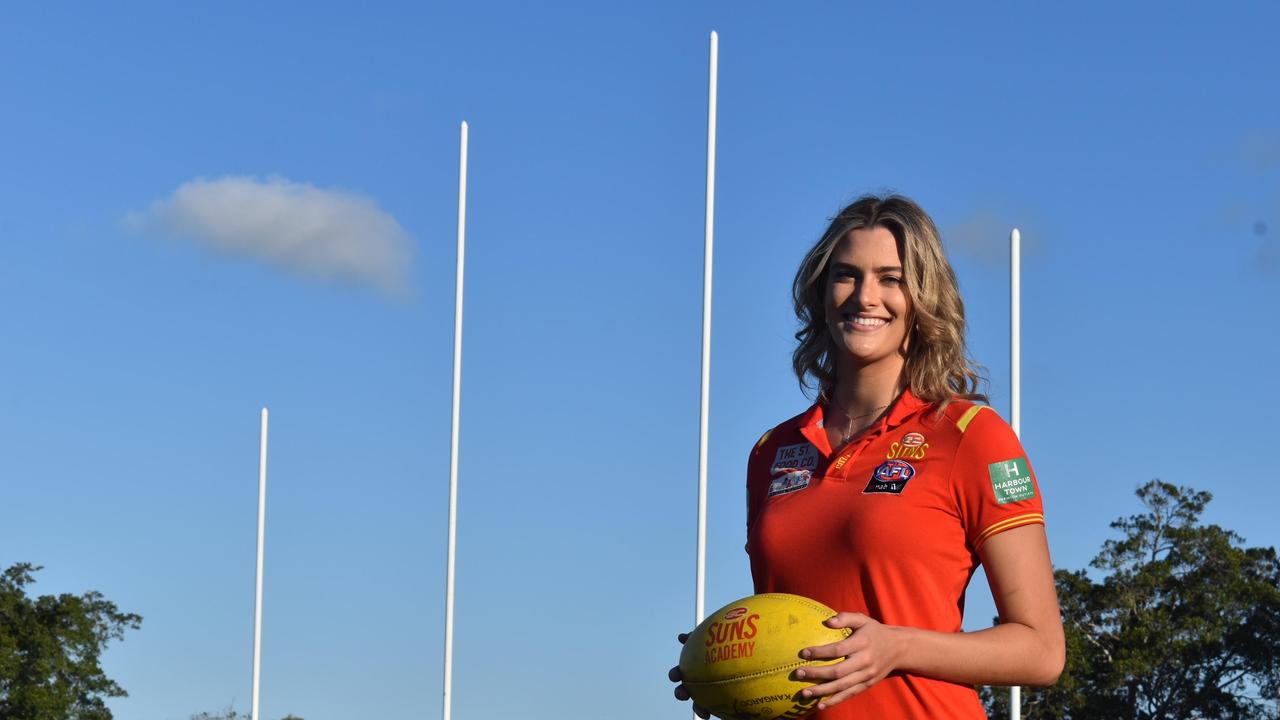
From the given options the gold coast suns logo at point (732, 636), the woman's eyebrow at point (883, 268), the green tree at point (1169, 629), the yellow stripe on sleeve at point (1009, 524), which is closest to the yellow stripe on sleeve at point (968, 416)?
the yellow stripe on sleeve at point (1009, 524)

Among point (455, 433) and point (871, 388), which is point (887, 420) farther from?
point (455, 433)

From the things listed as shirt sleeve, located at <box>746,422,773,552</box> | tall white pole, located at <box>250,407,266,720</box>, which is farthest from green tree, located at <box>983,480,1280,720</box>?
shirt sleeve, located at <box>746,422,773,552</box>

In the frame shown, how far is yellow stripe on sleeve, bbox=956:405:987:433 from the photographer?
3.62m

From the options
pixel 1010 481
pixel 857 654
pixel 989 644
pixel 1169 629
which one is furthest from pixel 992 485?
pixel 1169 629

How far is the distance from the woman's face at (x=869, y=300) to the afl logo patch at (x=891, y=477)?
293mm

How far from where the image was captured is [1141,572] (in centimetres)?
3828

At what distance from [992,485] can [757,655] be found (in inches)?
22.8

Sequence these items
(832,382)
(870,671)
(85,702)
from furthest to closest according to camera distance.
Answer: (85,702) < (832,382) < (870,671)

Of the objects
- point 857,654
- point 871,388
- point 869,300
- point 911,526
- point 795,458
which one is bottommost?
point 857,654

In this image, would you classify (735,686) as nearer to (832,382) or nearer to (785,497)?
(785,497)

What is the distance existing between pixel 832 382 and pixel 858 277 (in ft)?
1.18

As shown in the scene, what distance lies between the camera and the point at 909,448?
11.9ft

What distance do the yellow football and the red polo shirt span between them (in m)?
0.09

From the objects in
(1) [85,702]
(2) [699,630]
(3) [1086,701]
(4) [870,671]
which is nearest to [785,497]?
(2) [699,630]
